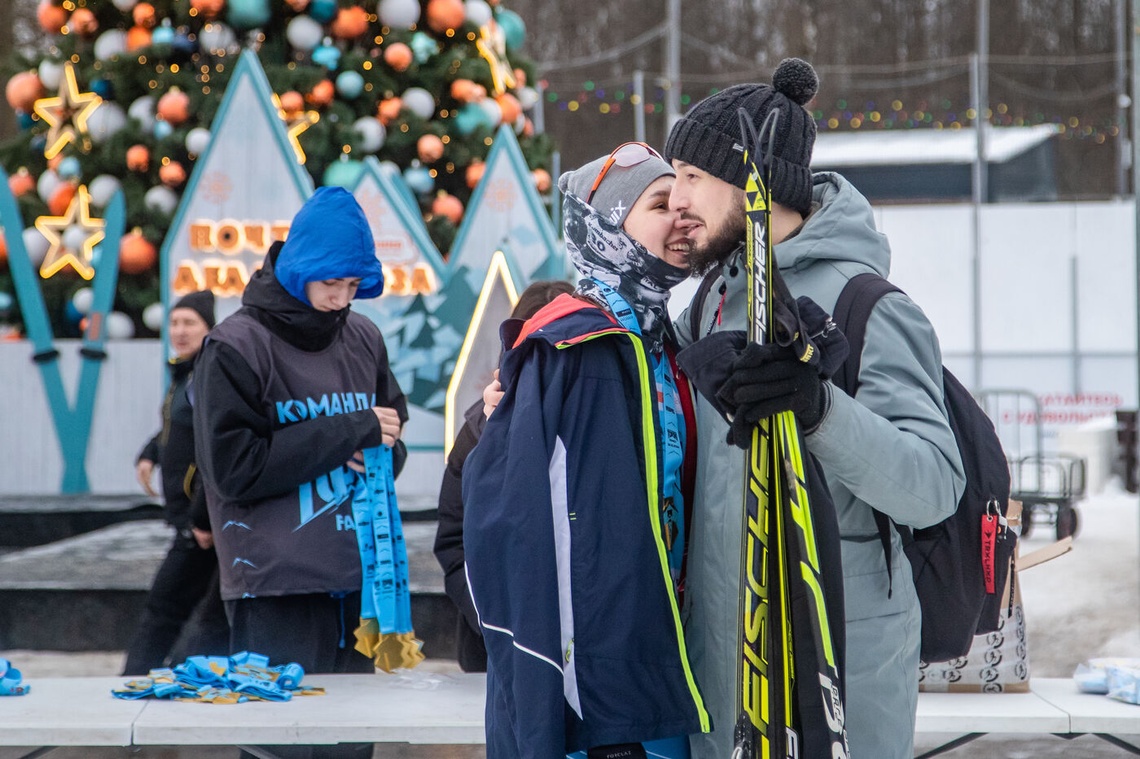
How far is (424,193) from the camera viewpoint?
9703mm

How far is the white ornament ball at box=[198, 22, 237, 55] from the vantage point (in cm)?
930

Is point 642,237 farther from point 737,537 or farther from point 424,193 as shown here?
point 424,193

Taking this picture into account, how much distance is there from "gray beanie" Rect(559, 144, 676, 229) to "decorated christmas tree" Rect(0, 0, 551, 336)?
6943 mm

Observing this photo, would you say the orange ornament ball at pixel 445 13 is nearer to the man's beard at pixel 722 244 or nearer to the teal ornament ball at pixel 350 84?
the teal ornament ball at pixel 350 84

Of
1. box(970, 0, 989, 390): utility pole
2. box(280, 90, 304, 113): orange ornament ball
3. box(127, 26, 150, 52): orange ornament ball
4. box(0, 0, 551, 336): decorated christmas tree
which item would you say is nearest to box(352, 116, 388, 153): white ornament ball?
box(0, 0, 551, 336): decorated christmas tree

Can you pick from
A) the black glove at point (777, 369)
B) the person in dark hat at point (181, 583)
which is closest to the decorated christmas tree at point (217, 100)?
the person in dark hat at point (181, 583)

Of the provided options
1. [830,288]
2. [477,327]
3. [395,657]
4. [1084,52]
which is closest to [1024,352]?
[1084,52]

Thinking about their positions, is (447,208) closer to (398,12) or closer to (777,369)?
(398,12)

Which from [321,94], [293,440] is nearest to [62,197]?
[321,94]

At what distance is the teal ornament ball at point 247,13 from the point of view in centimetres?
914

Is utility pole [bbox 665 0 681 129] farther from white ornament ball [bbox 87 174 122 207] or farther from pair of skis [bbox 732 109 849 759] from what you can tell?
pair of skis [bbox 732 109 849 759]

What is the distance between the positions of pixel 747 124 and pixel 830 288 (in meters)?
0.33

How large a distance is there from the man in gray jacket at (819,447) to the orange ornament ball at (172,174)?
7.84m

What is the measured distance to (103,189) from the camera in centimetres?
923
